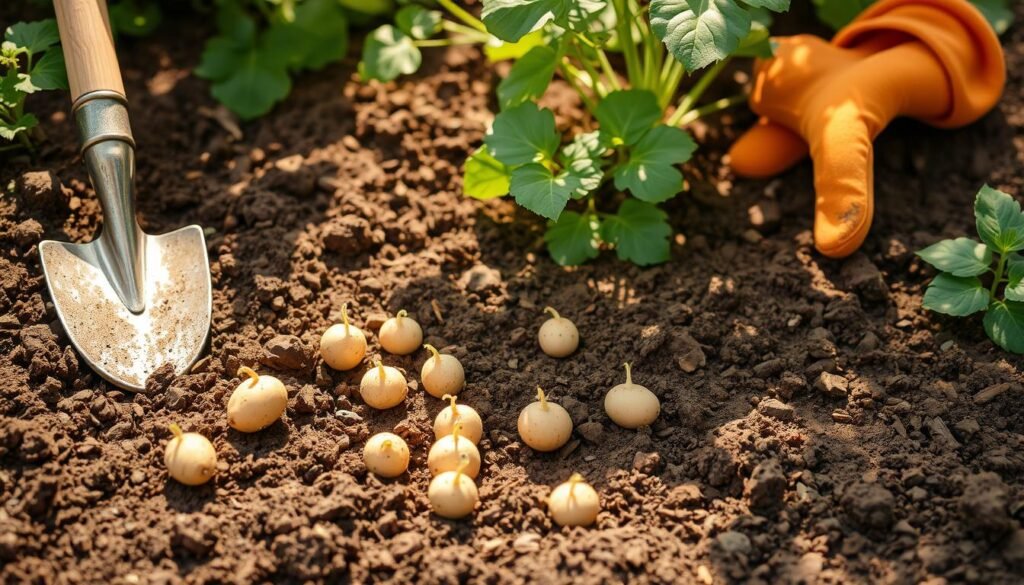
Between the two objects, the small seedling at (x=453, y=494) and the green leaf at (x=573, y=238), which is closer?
the small seedling at (x=453, y=494)

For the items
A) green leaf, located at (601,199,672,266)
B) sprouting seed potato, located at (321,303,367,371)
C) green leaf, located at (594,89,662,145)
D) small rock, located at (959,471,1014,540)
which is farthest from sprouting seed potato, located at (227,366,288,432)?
small rock, located at (959,471,1014,540)

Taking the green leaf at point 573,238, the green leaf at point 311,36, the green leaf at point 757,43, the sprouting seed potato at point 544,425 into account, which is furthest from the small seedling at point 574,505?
the green leaf at point 311,36

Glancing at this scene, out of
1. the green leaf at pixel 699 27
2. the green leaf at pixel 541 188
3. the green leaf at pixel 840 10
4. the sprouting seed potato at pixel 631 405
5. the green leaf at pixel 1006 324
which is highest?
the green leaf at pixel 699 27

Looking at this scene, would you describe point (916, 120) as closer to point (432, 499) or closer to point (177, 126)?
point (432, 499)

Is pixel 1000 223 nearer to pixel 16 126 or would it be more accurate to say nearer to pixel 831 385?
pixel 831 385

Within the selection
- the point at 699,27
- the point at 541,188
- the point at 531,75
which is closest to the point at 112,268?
the point at 541,188

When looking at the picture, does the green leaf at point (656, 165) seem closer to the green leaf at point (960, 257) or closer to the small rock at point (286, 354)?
→ the green leaf at point (960, 257)
